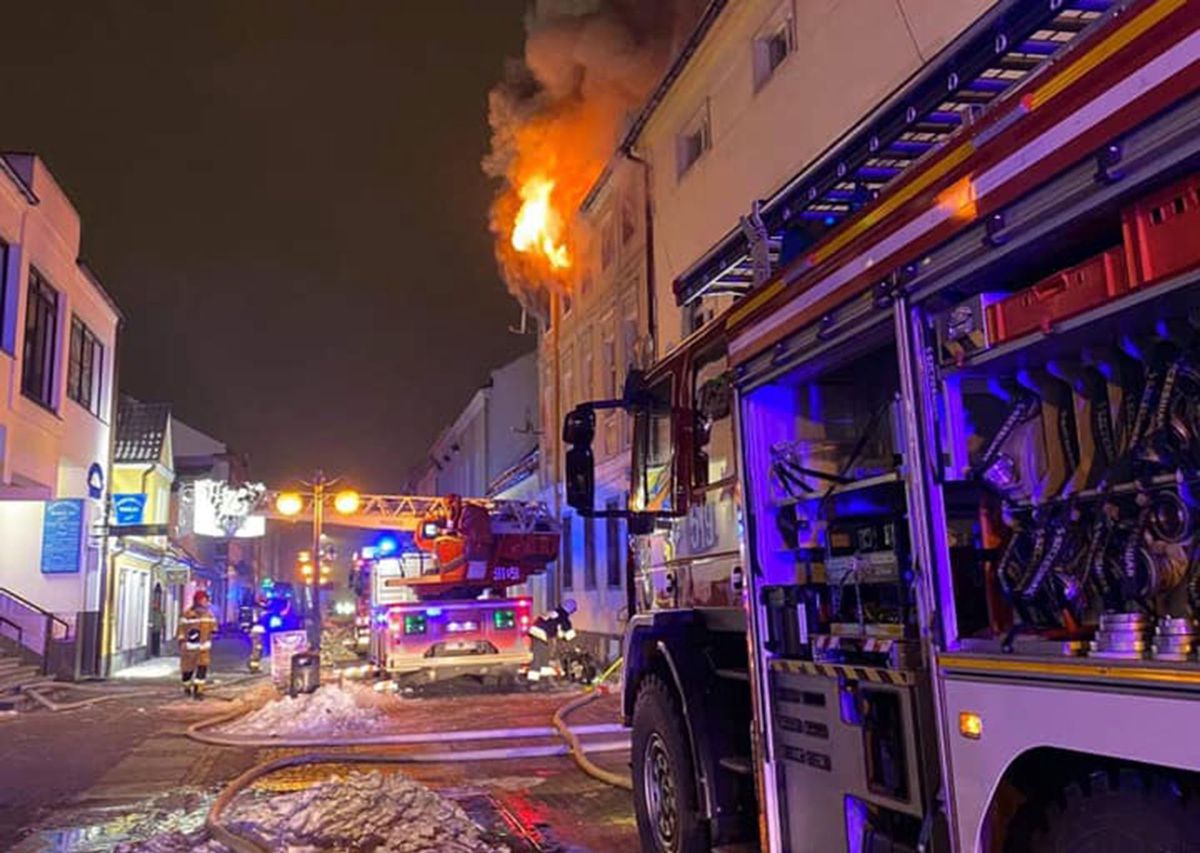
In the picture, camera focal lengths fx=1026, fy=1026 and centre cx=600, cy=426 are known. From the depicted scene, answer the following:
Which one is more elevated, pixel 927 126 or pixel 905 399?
pixel 927 126

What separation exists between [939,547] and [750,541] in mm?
1334

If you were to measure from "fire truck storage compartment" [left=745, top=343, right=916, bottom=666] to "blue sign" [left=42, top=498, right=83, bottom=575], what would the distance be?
63.2 ft

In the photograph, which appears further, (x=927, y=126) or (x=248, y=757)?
(x=248, y=757)

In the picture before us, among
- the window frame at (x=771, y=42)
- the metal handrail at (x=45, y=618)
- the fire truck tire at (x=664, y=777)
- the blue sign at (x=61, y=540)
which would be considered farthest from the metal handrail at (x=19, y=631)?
the fire truck tire at (x=664, y=777)

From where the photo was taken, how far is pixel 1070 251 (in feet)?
9.09

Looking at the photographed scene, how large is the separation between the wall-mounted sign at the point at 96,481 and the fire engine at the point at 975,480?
19.4 metres

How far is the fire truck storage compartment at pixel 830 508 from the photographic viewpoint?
12.4 feet

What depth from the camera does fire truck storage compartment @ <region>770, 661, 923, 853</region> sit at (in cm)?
335

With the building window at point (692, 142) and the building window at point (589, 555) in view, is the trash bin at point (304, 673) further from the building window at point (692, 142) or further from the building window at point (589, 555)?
the building window at point (692, 142)

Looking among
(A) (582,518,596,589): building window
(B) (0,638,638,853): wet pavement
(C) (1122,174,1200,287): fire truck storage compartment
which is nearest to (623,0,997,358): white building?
(B) (0,638,638,853): wet pavement

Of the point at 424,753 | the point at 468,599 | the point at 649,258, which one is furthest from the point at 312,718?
the point at 649,258

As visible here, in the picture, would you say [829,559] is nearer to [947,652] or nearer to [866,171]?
[947,652]

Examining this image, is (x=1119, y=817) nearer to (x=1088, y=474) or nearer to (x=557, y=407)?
(x=1088, y=474)

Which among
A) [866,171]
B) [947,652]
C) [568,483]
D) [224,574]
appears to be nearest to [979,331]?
[947,652]
